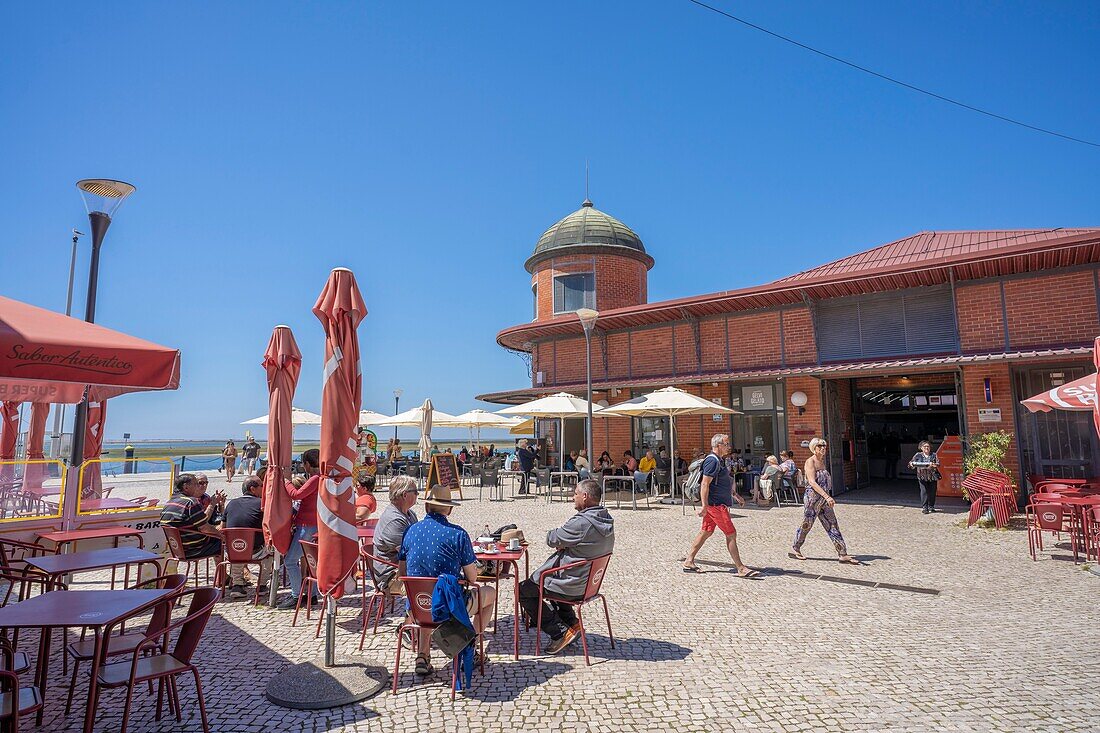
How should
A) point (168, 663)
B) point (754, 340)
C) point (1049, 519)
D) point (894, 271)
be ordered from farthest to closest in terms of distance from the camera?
point (754, 340) < point (894, 271) < point (1049, 519) < point (168, 663)

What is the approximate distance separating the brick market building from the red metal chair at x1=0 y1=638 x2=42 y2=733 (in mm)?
13877

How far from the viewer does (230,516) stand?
20.4 ft

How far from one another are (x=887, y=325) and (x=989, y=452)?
3938mm

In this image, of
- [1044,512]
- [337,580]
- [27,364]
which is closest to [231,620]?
[337,580]

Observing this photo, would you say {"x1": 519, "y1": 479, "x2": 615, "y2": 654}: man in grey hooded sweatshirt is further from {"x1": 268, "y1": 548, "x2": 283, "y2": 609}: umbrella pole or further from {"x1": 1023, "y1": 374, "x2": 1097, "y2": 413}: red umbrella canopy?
{"x1": 1023, "y1": 374, "x2": 1097, "y2": 413}: red umbrella canopy

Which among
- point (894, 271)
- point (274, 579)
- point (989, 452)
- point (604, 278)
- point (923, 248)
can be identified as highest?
point (604, 278)

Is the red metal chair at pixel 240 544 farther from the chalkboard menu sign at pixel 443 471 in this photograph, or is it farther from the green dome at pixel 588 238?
the green dome at pixel 588 238

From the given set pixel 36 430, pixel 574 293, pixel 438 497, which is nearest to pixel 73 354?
pixel 438 497

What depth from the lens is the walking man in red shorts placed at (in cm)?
723

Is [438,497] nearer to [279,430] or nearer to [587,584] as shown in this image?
[587,584]

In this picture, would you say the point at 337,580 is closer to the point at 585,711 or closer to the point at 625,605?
the point at 585,711

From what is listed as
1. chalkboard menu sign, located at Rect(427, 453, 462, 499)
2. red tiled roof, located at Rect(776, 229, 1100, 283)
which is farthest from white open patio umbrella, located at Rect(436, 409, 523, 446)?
red tiled roof, located at Rect(776, 229, 1100, 283)

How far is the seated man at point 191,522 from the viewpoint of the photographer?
6109mm

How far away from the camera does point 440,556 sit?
4.14 metres
